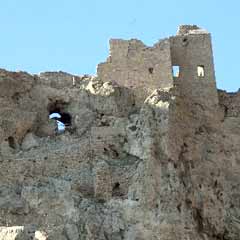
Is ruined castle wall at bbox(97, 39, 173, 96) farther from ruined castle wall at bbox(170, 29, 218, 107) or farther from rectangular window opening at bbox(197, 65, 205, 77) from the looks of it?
rectangular window opening at bbox(197, 65, 205, 77)

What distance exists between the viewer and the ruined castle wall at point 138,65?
4700cm

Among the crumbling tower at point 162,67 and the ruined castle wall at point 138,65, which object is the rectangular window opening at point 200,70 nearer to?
the crumbling tower at point 162,67

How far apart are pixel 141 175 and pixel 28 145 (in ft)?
20.8

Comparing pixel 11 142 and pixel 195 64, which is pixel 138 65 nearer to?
pixel 195 64

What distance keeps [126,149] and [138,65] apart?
5818 mm

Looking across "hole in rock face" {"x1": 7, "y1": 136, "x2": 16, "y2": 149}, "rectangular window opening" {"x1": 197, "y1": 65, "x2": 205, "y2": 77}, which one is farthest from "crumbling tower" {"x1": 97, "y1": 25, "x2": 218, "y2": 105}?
"hole in rock face" {"x1": 7, "y1": 136, "x2": 16, "y2": 149}

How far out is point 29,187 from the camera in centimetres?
4128

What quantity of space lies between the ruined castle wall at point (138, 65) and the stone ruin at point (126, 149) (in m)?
0.05

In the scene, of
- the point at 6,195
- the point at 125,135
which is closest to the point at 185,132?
the point at 125,135

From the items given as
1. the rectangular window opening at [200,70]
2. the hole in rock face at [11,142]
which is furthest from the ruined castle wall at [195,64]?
the hole in rock face at [11,142]

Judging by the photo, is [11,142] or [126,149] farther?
[11,142]

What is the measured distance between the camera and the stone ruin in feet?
131

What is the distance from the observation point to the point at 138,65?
155 feet

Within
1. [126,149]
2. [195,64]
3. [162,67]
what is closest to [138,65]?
[162,67]
